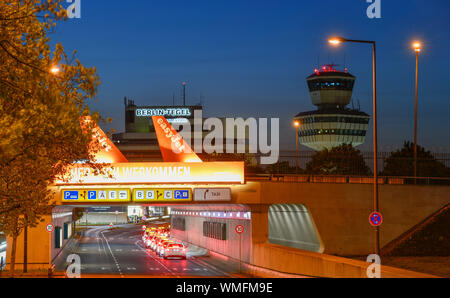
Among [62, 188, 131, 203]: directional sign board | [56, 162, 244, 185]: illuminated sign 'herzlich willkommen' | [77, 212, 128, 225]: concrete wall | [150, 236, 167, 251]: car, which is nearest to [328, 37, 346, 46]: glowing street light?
→ [56, 162, 244, 185]: illuminated sign 'herzlich willkommen'

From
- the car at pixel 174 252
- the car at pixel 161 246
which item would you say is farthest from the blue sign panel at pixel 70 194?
the car at pixel 161 246

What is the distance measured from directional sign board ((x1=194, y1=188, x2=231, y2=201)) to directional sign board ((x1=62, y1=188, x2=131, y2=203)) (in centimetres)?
418

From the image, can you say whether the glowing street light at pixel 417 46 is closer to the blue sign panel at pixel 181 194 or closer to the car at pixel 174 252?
the blue sign panel at pixel 181 194

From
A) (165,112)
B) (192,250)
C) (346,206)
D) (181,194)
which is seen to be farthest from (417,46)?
(165,112)

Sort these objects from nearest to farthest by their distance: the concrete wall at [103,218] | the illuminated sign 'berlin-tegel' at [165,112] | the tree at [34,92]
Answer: the tree at [34,92], the concrete wall at [103,218], the illuminated sign 'berlin-tegel' at [165,112]

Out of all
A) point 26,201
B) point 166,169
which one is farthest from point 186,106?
point 26,201

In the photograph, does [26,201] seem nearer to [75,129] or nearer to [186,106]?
[75,129]

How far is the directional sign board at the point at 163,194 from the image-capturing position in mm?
40250

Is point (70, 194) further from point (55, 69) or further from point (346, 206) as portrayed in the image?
point (55, 69)

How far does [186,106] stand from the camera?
548ft

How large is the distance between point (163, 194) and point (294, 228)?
41.6 ft

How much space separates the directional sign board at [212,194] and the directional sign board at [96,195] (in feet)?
13.7

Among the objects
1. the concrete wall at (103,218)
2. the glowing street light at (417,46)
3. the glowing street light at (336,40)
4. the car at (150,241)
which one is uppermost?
the glowing street light at (417,46)

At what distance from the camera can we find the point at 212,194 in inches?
1586
